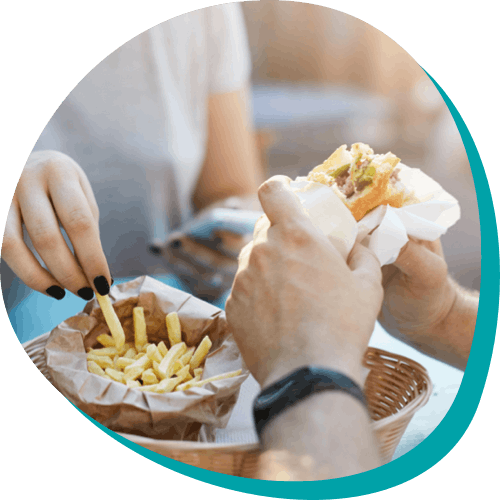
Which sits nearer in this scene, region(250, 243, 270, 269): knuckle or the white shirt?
region(250, 243, 270, 269): knuckle

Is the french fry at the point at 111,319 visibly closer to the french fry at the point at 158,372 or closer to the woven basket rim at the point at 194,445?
the french fry at the point at 158,372

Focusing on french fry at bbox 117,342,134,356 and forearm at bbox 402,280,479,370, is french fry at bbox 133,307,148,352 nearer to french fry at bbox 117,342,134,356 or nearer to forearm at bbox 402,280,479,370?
french fry at bbox 117,342,134,356

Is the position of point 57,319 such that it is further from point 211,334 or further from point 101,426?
point 211,334

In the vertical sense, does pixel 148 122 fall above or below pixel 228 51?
below

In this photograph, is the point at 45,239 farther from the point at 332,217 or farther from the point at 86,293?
the point at 332,217

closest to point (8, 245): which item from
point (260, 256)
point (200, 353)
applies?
point (200, 353)

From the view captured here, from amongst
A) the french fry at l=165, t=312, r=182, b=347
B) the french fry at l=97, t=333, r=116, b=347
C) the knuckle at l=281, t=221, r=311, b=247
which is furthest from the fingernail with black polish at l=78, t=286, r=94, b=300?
the knuckle at l=281, t=221, r=311, b=247

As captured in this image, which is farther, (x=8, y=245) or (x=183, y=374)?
(x=8, y=245)
